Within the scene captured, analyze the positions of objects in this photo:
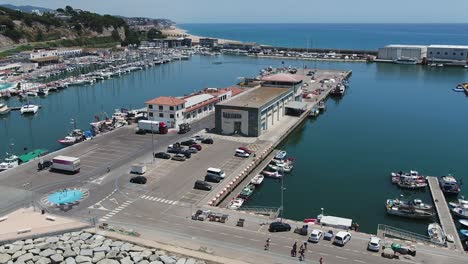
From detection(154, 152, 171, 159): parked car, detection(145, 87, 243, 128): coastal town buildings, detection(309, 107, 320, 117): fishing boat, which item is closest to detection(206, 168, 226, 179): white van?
detection(154, 152, 171, 159): parked car

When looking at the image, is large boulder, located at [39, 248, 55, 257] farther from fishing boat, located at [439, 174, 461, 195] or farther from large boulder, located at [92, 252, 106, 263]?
fishing boat, located at [439, 174, 461, 195]

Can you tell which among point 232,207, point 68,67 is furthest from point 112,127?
point 68,67

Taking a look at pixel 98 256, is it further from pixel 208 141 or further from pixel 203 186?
pixel 208 141

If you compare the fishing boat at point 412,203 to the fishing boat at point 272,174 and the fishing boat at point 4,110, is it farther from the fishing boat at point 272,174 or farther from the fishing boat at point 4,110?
the fishing boat at point 4,110

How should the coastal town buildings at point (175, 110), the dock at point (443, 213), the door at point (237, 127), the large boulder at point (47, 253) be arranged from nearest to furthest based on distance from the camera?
the large boulder at point (47, 253)
the dock at point (443, 213)
the door at point (237, 127)
the coastal town buildings at point (175, 110)

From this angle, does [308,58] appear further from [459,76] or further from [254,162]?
[254,162]

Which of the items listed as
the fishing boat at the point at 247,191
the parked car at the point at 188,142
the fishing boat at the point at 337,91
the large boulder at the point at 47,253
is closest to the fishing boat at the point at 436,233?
the fishing boat at the point at 247,191
